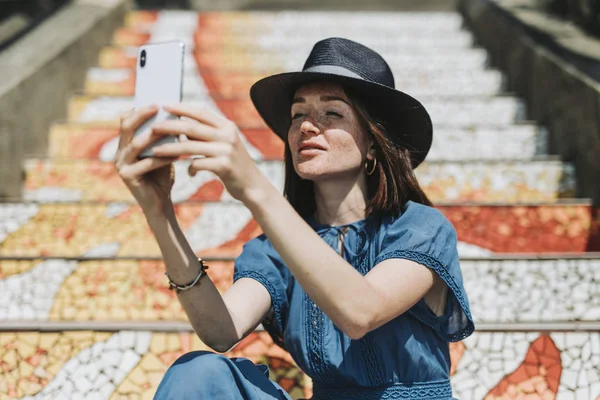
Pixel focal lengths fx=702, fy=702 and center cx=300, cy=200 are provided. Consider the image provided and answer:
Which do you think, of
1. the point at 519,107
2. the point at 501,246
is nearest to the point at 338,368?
the point at 501,246

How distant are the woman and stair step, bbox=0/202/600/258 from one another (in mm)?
824

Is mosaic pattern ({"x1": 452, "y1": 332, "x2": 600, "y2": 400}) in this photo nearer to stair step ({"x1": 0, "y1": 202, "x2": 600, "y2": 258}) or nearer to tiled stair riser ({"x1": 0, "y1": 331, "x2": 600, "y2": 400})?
tiled stair riser ({"x1": 0, "y1": 331, "x2": 600, "y2": 400})

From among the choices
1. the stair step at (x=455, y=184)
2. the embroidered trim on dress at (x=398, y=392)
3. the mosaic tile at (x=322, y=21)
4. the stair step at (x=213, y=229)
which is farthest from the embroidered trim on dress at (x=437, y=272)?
the mosaic tile at (x=322, y=21)

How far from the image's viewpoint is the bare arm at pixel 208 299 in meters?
1.38

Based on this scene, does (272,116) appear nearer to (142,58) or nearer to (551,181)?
(142,58)

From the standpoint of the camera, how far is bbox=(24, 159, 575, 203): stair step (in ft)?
9.61

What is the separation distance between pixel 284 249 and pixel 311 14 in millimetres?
4290

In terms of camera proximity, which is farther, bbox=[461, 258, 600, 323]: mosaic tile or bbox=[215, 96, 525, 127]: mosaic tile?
bbox=[215, 96, 525, 127]: mosaic tile

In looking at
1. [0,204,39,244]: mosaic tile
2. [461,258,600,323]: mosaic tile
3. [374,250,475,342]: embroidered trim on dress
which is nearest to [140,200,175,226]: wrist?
[374,250,475,342]: embroidered trim on dress

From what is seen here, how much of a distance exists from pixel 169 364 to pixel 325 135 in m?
0.82

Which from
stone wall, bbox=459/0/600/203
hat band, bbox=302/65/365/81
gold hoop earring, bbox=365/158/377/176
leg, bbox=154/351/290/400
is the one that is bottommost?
leg, bbox=154/351/290/400

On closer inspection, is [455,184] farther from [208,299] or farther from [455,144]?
[208,299]

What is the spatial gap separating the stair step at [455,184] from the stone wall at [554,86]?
0.12 m

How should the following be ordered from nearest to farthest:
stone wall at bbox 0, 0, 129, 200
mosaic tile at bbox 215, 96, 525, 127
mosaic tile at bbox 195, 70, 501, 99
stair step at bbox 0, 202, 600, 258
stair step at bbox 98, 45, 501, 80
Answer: stair step at bbox 0, 202, 600, 258
stone wall at bbox 0, 0, 129, 200
mosaic tile at bbox 215, 96, 525, 127
mosaic tile at bbox 195, 70, 501, 99
stair step at bbox 98, 45, 501, 80
